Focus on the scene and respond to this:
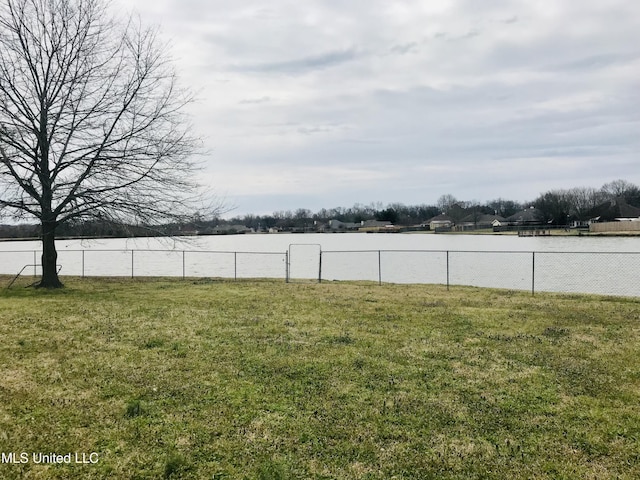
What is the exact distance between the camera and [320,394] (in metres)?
5.89

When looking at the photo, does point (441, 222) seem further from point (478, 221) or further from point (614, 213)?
point (614, 213)

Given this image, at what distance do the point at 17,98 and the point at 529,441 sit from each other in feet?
57.1

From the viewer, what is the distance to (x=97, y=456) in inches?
172

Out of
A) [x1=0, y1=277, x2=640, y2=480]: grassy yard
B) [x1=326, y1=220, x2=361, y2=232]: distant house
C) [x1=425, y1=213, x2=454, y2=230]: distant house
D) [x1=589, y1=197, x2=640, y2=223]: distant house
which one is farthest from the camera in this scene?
[x1=326, y1=220, x2=361, y2=232]: distant house

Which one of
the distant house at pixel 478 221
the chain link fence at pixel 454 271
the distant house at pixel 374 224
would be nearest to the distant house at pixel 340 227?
the distant house at pixel 374 224

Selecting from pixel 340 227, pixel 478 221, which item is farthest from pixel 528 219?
pixel 340 227

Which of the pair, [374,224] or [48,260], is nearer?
[48,260]

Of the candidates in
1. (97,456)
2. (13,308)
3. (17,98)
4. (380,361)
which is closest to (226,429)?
(97,456)

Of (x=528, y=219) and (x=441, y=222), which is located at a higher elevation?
(x=528, y=219)

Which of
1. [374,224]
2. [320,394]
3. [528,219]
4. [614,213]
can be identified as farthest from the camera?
[374,224]

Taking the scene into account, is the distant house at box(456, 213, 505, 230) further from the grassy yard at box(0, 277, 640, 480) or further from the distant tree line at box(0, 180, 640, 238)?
the grassy yard at box(0, 277, 640, 480)

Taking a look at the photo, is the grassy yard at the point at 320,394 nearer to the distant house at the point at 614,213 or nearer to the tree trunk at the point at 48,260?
the tree trunk at the point at 48,260

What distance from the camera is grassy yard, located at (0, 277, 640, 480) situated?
4.31 metres

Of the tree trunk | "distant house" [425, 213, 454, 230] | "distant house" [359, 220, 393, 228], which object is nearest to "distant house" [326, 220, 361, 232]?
"distant house" [359, 220, 393, 228]
